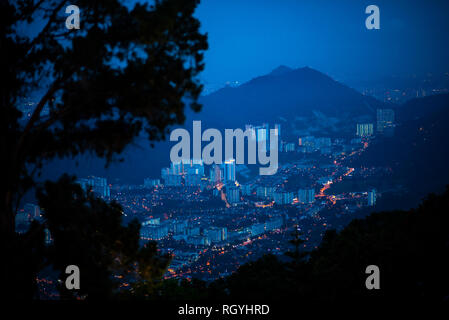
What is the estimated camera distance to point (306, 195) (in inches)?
1248

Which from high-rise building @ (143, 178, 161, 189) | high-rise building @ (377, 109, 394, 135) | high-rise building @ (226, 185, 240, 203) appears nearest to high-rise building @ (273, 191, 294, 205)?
high-rise building @ (226, 185, 240, 203)

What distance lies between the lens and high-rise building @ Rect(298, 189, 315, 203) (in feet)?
102

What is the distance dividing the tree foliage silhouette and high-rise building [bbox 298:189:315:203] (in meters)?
29.3

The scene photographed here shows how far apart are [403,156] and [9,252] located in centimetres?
3563

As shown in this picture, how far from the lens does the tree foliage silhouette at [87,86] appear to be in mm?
3016

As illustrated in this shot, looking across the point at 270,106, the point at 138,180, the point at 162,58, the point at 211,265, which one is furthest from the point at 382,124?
the point at 162,58

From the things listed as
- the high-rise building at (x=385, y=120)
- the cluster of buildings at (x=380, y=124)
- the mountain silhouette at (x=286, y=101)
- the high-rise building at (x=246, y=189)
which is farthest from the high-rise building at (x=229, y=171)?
the cluster of buildings at (x=380, y=124)

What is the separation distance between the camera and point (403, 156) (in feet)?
108

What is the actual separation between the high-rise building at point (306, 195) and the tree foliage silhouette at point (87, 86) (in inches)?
1155

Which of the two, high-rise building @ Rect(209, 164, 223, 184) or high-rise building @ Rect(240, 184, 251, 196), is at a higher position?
high-rise building @ Rect(209, 164, 223, 184)

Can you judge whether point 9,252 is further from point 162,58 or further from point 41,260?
point 162,58

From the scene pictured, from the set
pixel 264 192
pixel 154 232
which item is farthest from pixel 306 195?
pixel 154 232

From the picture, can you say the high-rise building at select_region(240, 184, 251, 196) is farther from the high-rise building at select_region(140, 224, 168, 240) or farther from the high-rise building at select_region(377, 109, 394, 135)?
the high-rise building at select_region(377, 109, 394, 135)

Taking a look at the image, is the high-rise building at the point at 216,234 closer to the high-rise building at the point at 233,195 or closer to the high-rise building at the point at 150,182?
the high-rise building at the point at 233,195
